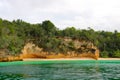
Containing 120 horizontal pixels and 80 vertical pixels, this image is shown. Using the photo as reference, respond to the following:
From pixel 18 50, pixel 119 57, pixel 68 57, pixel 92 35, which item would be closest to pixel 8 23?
pixel 18 50

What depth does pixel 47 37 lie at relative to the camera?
73.9 meters

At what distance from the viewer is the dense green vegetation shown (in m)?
66.2

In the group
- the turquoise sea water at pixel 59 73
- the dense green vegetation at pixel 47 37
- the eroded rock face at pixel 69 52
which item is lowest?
the turquoise sea water at pixel 59 73

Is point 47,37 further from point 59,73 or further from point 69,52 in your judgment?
point 59,73

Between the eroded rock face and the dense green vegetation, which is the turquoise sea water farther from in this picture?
the eroded rock face

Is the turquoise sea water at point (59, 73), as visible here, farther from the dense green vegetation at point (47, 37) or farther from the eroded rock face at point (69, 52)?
the eroded rock face at point (69, 52)

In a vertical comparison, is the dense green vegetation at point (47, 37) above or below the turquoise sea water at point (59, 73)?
above

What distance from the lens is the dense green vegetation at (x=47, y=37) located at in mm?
66188

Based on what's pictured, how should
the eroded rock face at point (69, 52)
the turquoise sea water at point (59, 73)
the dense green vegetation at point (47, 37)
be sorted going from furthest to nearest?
1. the eroded rock face at point (69, 52)
2. the dense green vegetation at point (47, 37)
3. the turquoise sea water at point (59, 73)

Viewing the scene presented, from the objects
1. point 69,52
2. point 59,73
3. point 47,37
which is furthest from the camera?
point 69,52

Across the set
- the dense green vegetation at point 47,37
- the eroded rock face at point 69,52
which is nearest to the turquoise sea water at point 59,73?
the dense green vegetation at point 47,37

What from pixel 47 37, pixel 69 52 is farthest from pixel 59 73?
pixel 69 52

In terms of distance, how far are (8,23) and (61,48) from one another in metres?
15.4

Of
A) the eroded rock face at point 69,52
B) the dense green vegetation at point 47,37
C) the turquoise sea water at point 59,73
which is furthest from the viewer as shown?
the eroded rock face at point 69,52
